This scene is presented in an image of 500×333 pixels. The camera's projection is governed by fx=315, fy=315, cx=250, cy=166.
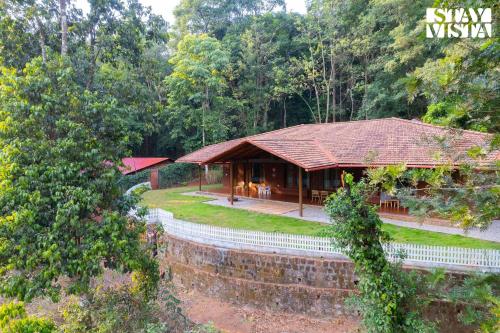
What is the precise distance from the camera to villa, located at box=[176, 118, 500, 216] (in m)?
13.3

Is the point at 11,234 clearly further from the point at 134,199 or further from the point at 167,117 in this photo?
the point at 167,117

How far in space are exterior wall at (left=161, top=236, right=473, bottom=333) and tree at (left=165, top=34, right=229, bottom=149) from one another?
17.8 m

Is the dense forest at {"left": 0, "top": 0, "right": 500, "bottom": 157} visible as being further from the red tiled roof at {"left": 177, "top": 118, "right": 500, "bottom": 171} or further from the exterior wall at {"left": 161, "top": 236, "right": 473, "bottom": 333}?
the exterior wall at {"left": 161, "top": 236, "right": 473, "bottom": 333}

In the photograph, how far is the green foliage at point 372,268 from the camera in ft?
19.9

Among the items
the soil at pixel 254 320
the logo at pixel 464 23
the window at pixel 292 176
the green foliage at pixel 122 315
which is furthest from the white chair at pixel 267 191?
the logo at pixel 464 23

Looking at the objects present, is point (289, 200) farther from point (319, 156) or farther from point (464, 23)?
point (464, 23)

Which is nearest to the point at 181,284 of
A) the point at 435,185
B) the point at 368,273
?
the point at 368,273

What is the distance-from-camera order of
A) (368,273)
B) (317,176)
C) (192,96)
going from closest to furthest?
1. (368,273)
2. (317,176)
3. (192,96)

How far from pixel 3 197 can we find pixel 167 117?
25165 millimetres

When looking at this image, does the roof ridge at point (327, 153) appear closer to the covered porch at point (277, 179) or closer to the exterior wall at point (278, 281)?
the covered porch at point (277, 179)

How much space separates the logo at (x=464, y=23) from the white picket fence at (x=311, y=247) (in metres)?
4.29

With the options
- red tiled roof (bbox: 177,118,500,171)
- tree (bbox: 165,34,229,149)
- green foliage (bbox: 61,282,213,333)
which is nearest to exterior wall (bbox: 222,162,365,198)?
red tiled roof (bbox: 177,118,500,171)

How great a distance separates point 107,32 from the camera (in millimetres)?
12008

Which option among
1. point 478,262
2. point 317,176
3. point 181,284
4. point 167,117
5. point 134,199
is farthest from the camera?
point 167,117
